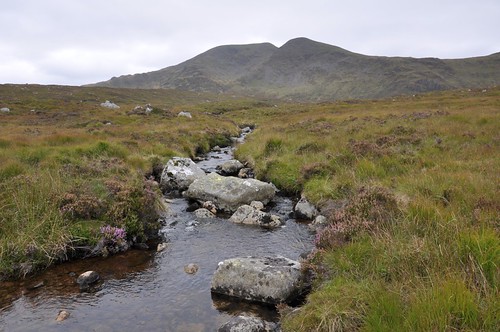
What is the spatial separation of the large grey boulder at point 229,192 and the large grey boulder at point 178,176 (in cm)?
162

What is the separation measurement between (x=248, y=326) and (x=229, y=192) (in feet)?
26.9

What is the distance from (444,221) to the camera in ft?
22.3

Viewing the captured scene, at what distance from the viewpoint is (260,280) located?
7578mm

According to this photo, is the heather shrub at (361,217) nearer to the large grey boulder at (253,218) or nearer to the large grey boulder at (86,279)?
the large grey boulder at (253,218)

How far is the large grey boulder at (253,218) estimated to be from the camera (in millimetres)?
11961

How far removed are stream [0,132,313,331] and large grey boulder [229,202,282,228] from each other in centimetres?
48

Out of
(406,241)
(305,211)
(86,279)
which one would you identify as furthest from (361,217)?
(86,279)

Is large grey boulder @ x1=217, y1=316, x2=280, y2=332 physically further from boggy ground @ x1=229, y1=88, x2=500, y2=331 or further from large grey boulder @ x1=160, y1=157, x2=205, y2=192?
large grey boulder @ x1=160, y1=157, x2=205, y2=192

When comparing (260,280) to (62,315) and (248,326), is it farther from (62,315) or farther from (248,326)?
(62,315)

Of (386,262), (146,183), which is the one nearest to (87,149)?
(146,183)

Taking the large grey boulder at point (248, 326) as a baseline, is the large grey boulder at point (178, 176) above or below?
above

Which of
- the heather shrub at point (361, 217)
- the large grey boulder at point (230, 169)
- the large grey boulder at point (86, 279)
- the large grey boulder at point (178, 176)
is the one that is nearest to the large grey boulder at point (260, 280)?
the heather shrub at point (361, 217)

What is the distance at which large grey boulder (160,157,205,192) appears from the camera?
16.6 m

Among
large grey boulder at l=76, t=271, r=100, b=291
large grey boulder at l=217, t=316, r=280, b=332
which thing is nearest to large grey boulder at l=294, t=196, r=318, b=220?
large grey boulder at l=217, t=316, r=280, b=332
